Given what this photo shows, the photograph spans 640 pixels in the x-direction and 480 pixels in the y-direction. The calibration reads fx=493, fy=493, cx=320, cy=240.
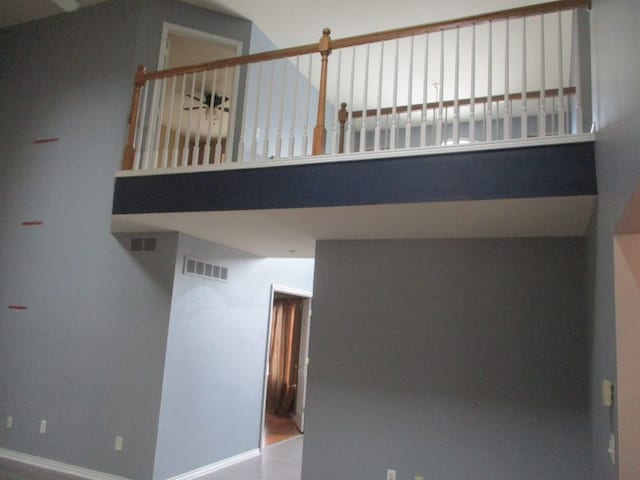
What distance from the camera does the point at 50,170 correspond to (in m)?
5.12

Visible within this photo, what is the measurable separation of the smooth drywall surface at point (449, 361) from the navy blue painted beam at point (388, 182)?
114cm

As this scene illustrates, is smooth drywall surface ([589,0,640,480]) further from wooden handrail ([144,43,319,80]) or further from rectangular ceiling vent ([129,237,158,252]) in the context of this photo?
rectangular ceiling vent ([129,237,158,252])

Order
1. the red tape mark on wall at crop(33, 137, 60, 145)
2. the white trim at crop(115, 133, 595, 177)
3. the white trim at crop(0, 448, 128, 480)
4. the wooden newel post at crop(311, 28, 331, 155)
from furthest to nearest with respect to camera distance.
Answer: the red tape mark on wall at crop(33, 137, 60, 145), the white trim at crop(0, 448, 128, 480), the wooden newel post at crop(311, 28, 331, 155), the white trim at crop(115, 133, 595, 177)

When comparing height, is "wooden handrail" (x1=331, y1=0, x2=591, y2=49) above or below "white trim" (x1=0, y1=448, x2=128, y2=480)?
above

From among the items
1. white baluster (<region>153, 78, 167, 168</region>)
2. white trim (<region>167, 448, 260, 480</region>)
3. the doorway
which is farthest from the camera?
the doorway

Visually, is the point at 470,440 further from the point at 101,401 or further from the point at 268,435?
the point at 268,435

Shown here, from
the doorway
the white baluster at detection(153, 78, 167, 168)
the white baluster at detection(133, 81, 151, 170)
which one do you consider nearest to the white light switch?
the white baluster at detection(153, 78, 167, 168)

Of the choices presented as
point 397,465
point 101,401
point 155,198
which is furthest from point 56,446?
point 397,465

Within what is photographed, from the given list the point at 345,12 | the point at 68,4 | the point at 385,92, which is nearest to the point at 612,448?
the point at 345,12

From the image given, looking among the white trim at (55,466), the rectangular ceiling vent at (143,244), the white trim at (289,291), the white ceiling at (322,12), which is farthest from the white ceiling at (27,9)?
the white trim at (55,466)

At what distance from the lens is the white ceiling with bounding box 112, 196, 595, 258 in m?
3.15

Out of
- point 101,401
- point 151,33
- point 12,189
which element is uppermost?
point 151,33

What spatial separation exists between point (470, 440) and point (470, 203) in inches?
76.3

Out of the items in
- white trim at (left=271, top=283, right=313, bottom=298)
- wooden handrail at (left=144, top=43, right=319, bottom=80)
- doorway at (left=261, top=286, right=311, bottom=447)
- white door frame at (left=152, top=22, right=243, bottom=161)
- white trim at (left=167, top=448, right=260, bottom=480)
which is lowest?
white trim at (left=167, top=448, right=260, bottom=480)
